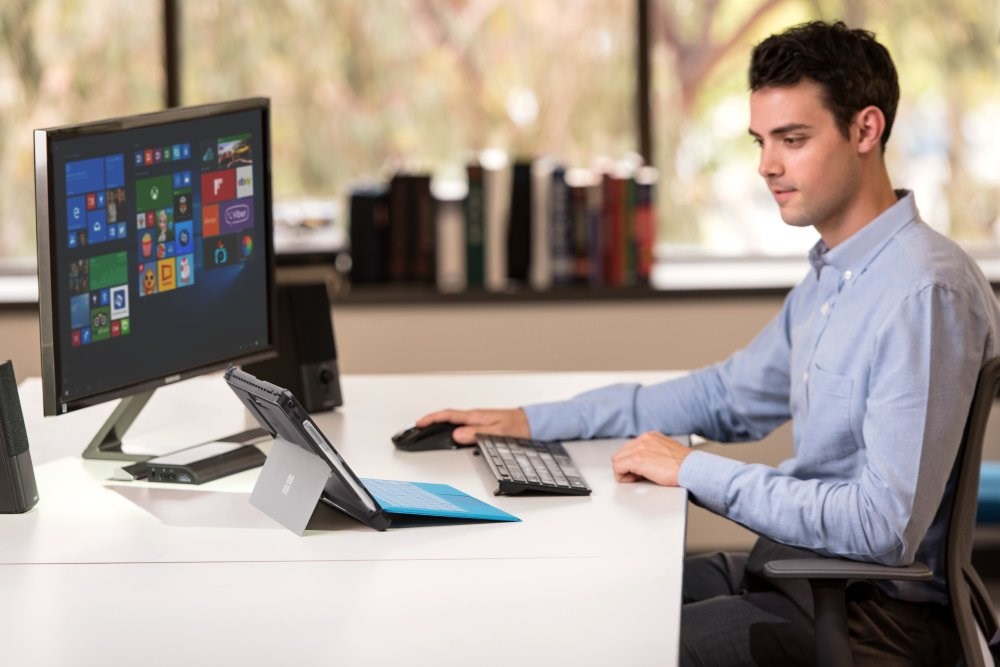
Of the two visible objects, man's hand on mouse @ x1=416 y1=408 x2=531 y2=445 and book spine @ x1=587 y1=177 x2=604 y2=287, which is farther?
book spine @ x1=587 y1=177 x2=604 y2=287

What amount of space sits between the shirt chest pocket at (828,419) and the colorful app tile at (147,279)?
101cm

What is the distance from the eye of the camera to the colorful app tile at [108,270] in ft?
6.91

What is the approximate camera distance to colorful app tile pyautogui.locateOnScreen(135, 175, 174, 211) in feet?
7.14

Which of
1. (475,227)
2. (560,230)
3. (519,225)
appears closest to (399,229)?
(475,227)

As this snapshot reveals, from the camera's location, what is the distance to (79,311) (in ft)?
6.84

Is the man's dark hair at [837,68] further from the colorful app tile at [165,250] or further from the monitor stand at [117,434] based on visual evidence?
the monitor stand at [117,434]

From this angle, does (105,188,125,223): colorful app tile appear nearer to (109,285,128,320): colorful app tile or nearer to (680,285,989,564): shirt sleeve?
(109,285,128,320): colorful app tile

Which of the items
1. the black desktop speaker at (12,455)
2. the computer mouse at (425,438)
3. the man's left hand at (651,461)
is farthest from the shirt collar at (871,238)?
the black desktop speaker at (12,455)

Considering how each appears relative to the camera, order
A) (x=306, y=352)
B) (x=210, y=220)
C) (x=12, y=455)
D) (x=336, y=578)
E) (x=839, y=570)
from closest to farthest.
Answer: (x=336, y=578) → (x=839, y=570) → (x=12, y=455) → (x=210, y=220) → (x=306, y=352)

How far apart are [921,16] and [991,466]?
1.26m

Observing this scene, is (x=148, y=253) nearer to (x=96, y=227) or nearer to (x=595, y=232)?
(x=96, y=227)

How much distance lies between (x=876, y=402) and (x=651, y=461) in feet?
1.19

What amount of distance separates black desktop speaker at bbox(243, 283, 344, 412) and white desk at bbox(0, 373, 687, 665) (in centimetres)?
34

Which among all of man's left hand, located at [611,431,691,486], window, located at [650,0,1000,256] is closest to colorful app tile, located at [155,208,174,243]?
man's left hand, located at [611,431,691,486]
